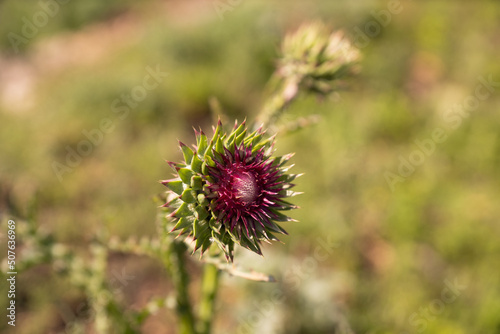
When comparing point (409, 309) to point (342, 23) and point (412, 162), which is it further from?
point (342, 23)

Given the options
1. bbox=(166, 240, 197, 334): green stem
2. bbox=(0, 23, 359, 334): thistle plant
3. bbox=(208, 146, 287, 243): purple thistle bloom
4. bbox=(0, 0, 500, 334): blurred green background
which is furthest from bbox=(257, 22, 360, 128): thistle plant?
bbox=(166, 240, 197, 334): green stem

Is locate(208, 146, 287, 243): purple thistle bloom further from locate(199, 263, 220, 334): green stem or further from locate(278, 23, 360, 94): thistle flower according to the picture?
locate(278, 23, 360, 94): thistle flower

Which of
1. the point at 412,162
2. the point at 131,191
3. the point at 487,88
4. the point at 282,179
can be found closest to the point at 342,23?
the point at 487,88

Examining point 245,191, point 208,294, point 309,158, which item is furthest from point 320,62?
point 309,158

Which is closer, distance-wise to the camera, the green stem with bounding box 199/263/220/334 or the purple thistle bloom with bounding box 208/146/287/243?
the purple thistle bloom with bounding box 208/146/287/243

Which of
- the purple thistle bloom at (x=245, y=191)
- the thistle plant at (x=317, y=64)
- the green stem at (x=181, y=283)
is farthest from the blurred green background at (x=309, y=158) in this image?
the purple thistle bloom at (x=245, y=191)

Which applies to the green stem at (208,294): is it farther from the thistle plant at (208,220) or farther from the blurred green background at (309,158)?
the blurred green background at (309,158)
